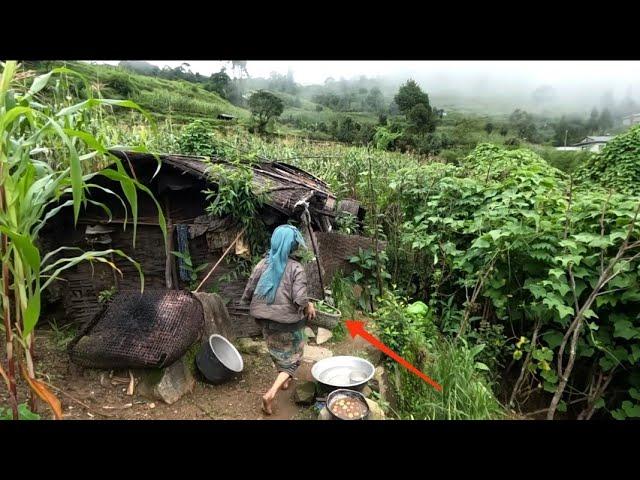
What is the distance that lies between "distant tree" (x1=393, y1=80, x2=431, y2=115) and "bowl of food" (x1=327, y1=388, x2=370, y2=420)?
27548mm

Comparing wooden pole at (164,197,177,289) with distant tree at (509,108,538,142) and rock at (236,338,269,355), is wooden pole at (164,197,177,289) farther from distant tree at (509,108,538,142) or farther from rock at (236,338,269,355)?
distant tree at (509,108,538,142)

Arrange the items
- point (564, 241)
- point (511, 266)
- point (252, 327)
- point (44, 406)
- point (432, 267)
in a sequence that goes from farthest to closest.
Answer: point (432, 267)
point (252, 327)
point (511, 266)
point (564, 241)
point (44, 406)

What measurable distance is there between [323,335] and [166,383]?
2.26 meters

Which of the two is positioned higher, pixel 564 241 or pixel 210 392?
pixel 564 241

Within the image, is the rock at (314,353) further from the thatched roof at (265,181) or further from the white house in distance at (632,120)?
the white house in distance at (632,120)

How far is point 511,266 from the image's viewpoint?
4.48 metres

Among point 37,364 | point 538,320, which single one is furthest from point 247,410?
point 538,320

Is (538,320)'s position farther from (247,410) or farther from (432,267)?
(247,410)

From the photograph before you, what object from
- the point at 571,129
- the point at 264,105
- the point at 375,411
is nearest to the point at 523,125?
the point at 571,129

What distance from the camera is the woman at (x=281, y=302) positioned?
3.62 m

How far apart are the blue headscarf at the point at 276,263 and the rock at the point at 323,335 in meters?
1.87

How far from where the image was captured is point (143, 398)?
374cm

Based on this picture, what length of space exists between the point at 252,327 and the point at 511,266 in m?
3.44

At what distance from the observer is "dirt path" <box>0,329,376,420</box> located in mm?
3523
